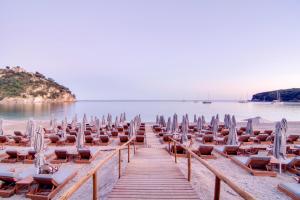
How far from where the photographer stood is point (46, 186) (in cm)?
729

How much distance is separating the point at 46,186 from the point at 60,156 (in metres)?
4.02

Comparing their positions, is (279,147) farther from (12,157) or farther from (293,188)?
(12,157)

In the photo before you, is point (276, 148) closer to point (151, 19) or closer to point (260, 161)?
point (260, 161)

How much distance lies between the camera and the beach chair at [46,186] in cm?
673

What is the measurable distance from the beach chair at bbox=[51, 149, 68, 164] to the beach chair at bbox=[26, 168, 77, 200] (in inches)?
130

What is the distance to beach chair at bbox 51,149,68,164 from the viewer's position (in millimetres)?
10859

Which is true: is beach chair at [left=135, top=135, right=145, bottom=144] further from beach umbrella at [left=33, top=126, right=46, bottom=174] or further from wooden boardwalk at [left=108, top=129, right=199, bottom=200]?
wooden boardwalk at [left=108, top=129, right=199, bottom=200]

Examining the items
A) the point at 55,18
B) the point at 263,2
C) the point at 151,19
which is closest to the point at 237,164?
the point at 263,2

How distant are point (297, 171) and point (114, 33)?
28207 millimetres

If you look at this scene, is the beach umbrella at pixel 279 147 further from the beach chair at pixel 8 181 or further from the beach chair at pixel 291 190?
the beach chair at pixel 8 181

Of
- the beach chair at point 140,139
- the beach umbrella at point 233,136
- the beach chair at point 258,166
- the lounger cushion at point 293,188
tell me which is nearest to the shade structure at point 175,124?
the beach chair at point 140,139

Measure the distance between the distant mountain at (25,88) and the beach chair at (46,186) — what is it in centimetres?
12267

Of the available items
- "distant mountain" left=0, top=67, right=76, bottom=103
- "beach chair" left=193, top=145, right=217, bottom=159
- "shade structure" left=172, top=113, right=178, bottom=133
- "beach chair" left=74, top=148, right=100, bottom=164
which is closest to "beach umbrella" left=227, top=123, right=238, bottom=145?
"beach chair" left=193, top=145, right=217, bottom=159

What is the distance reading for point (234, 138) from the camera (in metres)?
13.2
